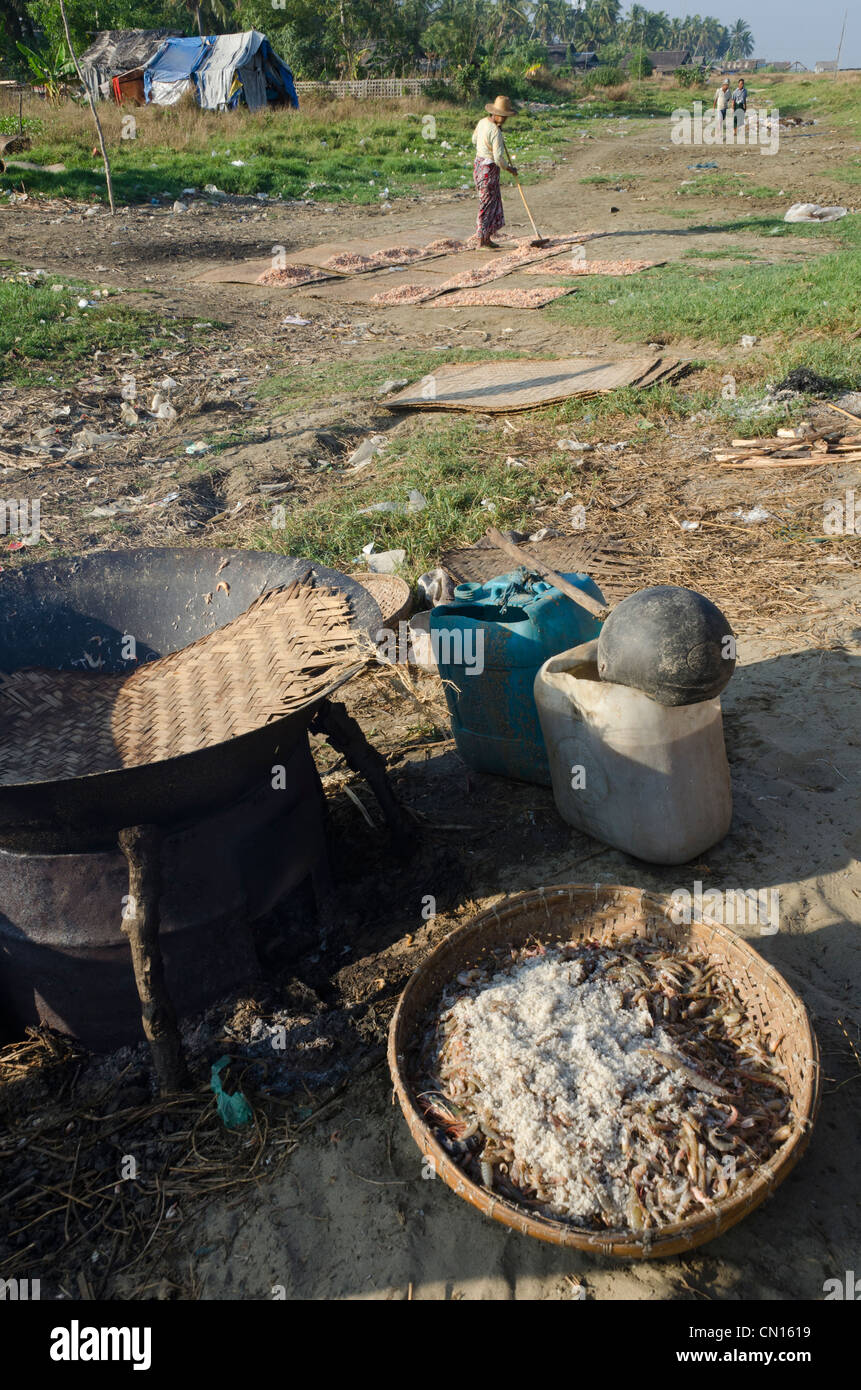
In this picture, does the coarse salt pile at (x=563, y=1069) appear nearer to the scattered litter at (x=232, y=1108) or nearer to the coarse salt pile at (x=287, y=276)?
the scattered litter at (x=232, y=1108)

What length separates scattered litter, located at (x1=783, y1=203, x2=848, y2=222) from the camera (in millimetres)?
12516

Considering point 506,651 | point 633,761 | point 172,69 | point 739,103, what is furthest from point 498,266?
point 172,69

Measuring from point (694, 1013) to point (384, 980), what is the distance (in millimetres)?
862

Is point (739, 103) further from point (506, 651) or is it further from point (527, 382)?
point (506, 651)

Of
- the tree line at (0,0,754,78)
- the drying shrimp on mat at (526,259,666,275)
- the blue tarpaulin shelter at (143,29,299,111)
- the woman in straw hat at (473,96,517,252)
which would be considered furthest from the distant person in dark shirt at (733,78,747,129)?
the drying shrimp on mat at (526,259,666,275)

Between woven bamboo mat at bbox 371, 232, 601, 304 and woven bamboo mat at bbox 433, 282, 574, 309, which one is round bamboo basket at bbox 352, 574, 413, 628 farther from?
Result: woven bamboo mat at bbox 371, 232, 601, 304

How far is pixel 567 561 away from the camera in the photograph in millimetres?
4742

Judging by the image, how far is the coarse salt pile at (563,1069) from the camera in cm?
185

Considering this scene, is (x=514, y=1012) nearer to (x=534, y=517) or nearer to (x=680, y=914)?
(x=680, y=914)

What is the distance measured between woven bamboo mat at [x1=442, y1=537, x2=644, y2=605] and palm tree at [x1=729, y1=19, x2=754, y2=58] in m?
165

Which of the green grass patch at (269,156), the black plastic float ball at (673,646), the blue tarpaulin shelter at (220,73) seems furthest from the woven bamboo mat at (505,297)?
the blue tarpaulin shelter at (220,73)

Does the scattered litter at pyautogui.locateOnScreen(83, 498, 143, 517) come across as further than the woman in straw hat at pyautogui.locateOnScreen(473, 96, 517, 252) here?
No

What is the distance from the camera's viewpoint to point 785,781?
125 inches
